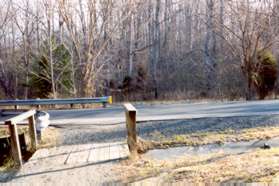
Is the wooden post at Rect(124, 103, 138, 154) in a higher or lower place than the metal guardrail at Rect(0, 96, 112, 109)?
lower

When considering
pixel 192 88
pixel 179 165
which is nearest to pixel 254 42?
pixel 192 88

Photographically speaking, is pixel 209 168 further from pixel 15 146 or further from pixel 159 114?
pixel 159 114

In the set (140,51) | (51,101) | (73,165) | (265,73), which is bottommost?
(73,165)

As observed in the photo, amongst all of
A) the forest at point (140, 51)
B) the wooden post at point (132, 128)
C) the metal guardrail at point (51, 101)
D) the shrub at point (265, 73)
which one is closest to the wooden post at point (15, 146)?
the wooden post at point (132, 128)

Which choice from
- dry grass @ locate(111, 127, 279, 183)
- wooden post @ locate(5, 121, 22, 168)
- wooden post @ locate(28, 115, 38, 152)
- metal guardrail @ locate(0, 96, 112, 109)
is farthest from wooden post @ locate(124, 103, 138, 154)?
metal guardrail @ locate(0, 96, 112, 109)

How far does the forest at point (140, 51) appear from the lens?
17844 mm

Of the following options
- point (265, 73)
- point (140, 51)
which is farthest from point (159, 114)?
point (140, 51)

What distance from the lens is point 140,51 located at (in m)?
27.7

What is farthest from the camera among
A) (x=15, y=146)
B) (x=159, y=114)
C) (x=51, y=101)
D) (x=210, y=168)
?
(x=51, y=101)

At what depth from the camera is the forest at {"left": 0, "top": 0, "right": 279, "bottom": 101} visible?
17.8 meters

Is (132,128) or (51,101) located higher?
(51,101)

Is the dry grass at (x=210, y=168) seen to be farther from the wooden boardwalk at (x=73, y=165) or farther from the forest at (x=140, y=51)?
the forest at (x=140, y=51)

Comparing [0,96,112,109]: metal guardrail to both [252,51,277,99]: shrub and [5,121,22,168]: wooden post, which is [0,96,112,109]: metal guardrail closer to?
[5,121,22,168]: wooden post

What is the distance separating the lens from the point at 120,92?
84.1 feet
